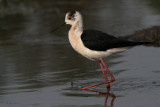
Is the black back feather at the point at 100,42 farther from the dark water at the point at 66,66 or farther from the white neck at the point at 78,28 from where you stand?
the dark water at the point at 66,66

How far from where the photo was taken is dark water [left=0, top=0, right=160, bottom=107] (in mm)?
6695

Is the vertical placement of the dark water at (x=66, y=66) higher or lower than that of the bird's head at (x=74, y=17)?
lower

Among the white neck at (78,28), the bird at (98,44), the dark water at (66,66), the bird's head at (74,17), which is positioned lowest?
the dark water at (66,66)

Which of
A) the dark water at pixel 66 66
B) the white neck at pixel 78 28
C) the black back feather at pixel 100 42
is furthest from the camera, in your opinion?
the white neck at pixel 78 28

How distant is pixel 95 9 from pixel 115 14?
117 centimetres

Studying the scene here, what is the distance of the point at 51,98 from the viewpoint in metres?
6.81

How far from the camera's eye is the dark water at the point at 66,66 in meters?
6.70

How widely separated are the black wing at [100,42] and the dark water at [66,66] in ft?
2.00

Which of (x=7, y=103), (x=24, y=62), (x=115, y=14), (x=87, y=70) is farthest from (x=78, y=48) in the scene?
(x=115, y=14)

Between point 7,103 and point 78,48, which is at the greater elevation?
point 78,48

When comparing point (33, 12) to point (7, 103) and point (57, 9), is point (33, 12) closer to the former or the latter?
point (57, 9)

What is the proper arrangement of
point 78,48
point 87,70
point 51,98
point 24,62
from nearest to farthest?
point 51,98 → point 78,48 → point 87,70 → point 24,62

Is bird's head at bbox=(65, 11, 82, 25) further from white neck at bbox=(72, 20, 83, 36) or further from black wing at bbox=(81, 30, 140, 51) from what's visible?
black wing at bbox=(81, 30, 140, 51)

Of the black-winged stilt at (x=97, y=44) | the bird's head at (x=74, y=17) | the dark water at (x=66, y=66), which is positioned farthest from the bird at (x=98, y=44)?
the dark water at (x=66, y=66)
